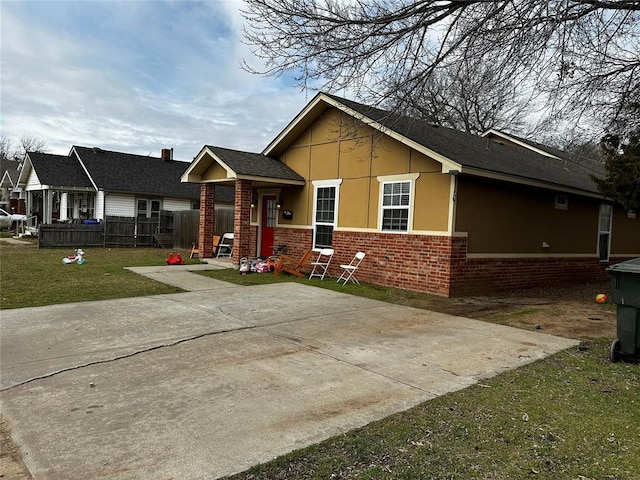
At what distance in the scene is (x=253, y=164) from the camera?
531 inches

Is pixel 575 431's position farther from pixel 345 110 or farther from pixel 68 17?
pixel 68 17

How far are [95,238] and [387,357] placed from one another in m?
18.2

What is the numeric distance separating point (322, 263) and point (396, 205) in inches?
109

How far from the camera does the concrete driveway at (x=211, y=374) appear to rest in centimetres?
323

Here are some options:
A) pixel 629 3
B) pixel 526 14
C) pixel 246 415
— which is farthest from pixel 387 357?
pixel 629 3

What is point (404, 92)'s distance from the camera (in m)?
8.60

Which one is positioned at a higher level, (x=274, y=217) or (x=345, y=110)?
(x=345, y=110)

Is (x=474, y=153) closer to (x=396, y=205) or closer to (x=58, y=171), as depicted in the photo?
(x=396, y=205)

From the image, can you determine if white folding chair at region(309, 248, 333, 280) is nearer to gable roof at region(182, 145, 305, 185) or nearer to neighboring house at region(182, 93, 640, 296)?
neighboring house at region(182, 93, 640, 296)

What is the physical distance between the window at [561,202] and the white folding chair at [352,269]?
18.3 ft

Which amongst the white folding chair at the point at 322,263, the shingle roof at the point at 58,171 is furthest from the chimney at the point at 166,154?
the white folding chair at the point at 322,263

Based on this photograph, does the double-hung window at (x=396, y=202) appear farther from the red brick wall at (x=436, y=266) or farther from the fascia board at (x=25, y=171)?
the fascia board at (x=25, y=171)

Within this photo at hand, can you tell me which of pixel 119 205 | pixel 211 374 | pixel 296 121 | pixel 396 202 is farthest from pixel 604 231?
pixel 119 205

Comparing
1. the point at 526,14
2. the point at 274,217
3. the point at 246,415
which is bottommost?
the point at 246,415
